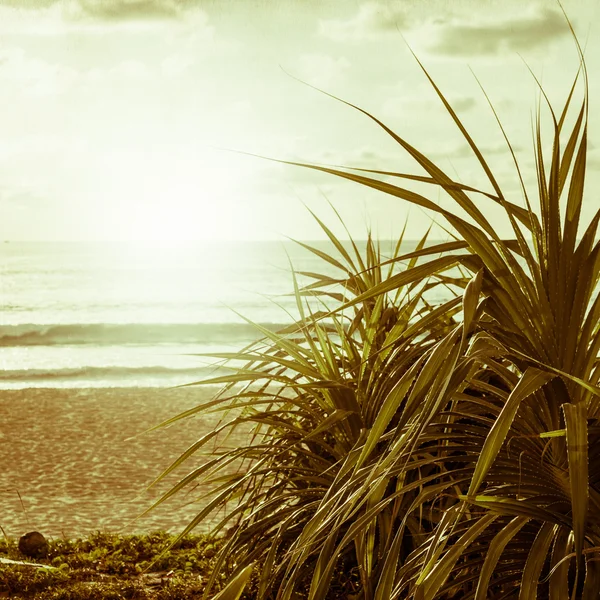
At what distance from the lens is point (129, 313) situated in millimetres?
27109

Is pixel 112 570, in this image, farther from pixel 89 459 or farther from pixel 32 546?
pixel 89 459

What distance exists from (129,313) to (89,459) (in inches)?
820

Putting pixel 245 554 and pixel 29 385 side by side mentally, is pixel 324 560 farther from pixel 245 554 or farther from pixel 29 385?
pixel 29 385

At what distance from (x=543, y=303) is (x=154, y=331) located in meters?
19.2

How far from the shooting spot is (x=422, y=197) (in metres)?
1.70

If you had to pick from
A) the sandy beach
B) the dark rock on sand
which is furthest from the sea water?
the dark rock on sand

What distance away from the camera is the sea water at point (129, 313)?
45.4ft

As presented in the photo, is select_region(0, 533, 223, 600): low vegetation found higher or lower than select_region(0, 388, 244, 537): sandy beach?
higher

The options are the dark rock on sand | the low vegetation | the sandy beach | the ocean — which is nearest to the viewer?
the low vegetation

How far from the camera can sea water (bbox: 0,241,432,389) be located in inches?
545

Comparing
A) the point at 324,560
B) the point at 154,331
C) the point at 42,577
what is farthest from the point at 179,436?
the point at 154,331

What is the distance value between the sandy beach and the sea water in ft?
2.96

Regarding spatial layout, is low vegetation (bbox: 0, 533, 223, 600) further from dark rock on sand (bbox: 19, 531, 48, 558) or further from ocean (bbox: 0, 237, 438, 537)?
ocean (bbox: 0, 237, 438, 537)

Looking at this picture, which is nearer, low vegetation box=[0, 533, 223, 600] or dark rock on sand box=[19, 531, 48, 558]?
low vegetation box=[0, 533, 223, 600]
